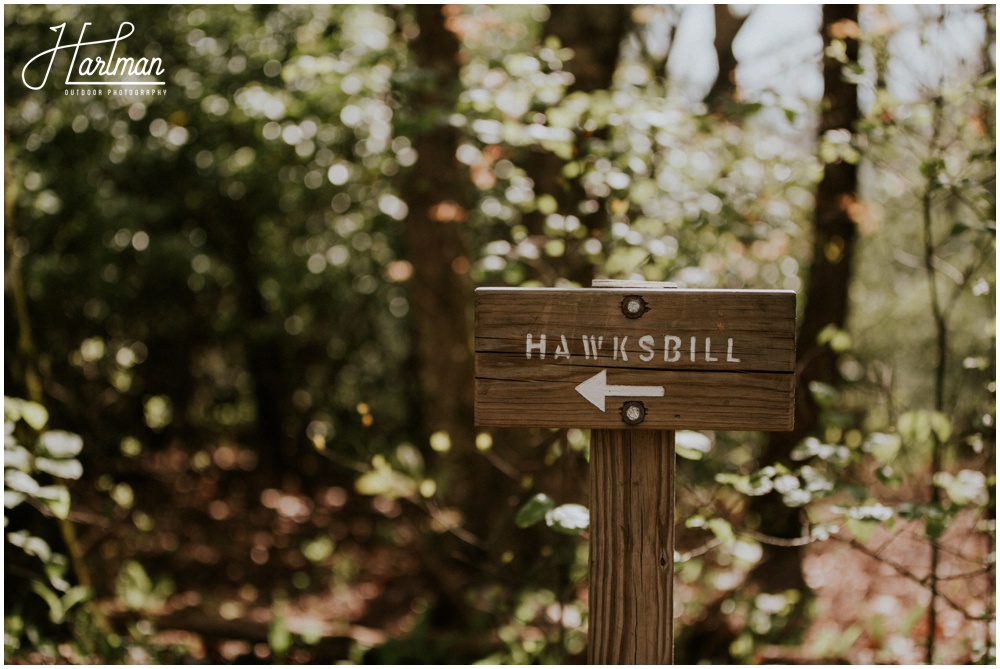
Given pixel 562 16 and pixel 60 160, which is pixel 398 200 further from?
pixel 60 160

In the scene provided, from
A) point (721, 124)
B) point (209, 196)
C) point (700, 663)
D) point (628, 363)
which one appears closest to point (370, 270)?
point (209, 196)

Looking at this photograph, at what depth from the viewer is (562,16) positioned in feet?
12.9

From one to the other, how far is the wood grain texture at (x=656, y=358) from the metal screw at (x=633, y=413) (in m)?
0.01

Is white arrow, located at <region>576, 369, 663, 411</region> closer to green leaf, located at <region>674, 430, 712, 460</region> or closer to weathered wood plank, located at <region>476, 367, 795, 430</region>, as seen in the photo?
weathered wood plank, located at <region>476, 367, 795, 430</region>

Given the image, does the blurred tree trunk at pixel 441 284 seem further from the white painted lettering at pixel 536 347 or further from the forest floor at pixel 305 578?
the white painted lettering at pixel 536 347

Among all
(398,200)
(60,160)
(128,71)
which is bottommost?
(398,200)

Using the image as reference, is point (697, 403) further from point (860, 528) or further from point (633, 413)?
point (860, 528)

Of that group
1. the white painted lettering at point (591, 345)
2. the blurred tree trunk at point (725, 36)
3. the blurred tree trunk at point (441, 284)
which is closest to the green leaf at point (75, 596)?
the blurred tree trunk at point (441, 284)

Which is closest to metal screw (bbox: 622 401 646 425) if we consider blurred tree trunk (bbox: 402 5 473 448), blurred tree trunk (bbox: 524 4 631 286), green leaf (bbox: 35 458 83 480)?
green leaf (bbox: 35 458 83 480)

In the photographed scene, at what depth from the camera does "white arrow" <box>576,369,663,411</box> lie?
1678 millimetres

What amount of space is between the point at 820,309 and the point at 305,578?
3.68m

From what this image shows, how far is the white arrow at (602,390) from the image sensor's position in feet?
5.50

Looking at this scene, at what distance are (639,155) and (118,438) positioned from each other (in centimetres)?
497

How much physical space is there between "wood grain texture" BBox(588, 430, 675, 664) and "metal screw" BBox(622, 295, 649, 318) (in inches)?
10.7
